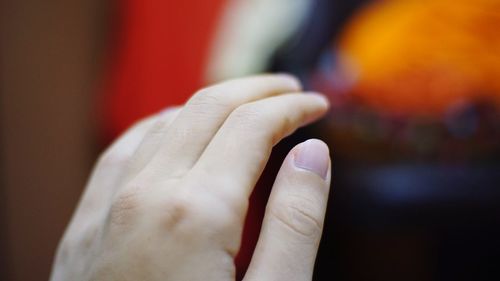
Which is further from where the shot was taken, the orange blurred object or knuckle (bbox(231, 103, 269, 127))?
the orange blurred object

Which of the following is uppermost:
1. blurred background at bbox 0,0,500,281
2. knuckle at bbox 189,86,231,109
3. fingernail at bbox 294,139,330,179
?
knuckle at bbox 189,86,231,109

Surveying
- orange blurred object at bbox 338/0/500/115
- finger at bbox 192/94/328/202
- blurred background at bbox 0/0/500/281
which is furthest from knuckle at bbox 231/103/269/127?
orange blurred object at bbox 338/0/500/115

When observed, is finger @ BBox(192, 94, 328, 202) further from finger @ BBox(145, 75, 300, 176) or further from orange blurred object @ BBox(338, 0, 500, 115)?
orange blurred object @ BBox(338, 0, 500, 115)

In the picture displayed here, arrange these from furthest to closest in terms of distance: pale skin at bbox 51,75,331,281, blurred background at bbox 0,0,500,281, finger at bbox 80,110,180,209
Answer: blurred background at bbox 0,0,500,281 → finger at bbox 80,110,180,209 → pale skin at bbox 51,75,331,281

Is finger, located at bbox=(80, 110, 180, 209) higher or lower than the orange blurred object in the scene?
lower

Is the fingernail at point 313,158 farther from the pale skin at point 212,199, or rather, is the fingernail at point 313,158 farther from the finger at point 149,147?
the finger at point 149,147

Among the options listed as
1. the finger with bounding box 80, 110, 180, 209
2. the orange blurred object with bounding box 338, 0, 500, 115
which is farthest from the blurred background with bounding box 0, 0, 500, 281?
the finger with bounding box 80, 110, 180, 209

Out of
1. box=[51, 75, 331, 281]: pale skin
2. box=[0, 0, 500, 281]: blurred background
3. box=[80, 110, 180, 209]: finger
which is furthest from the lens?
box=[0, 0, 500, 281]: blurred background

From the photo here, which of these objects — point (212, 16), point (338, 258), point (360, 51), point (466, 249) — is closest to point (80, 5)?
point (212, 16)
